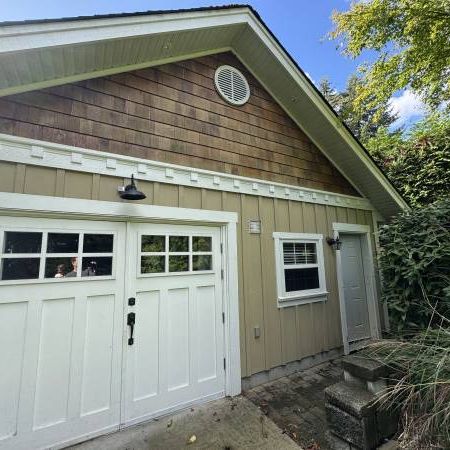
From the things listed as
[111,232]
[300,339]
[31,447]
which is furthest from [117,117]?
[300,339]

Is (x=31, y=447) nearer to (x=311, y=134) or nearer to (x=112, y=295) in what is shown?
(x=112, y=295)

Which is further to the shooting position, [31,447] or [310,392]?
[310,392]

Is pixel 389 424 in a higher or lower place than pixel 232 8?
lower

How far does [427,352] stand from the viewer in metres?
2.14

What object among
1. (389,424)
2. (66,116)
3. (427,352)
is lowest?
(389,424)

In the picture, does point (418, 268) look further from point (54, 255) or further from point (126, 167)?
point (54, 255)

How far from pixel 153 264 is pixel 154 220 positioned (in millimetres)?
518

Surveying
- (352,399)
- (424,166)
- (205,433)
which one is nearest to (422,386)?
(352,399)

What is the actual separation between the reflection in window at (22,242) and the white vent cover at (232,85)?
307 cm

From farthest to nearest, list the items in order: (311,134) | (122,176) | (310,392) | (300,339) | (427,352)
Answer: (311,134)
(300,339)
(310,392)
(122,176)
(427,352)

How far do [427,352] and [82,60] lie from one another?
420 cm

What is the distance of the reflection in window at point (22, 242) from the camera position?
2455 mm

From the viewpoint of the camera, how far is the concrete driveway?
248 centimetres

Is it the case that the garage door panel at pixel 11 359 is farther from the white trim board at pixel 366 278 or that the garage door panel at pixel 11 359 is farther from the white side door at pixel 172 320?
the white trim board at pixel 366 278
